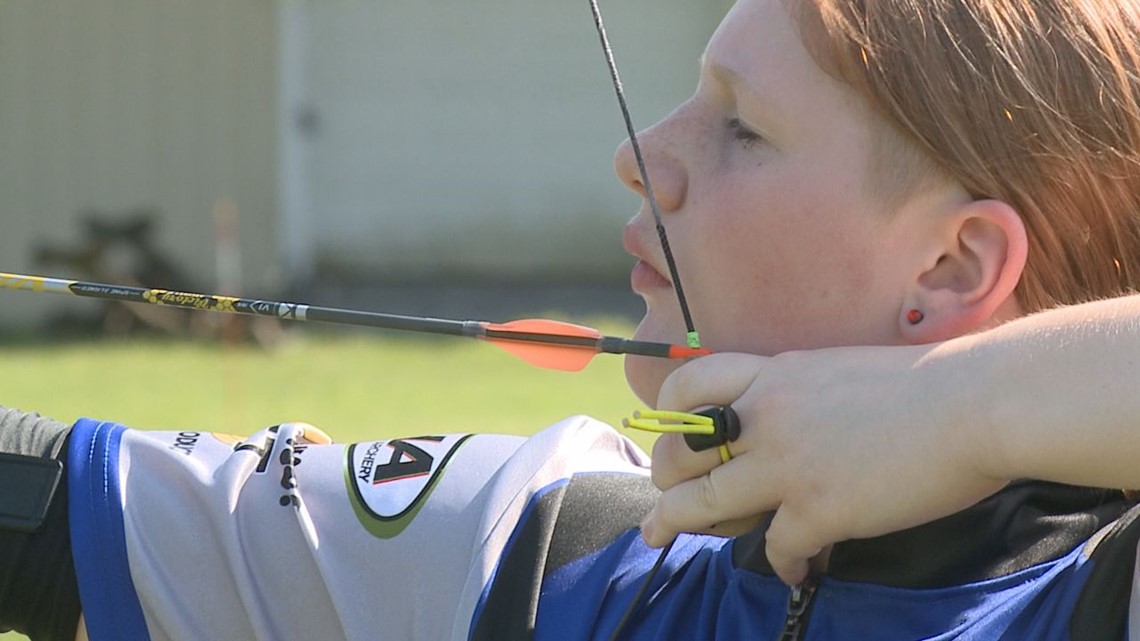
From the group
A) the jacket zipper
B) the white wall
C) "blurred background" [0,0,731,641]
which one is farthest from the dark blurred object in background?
the jacket zipper

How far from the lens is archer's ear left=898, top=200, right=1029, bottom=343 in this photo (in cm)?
106

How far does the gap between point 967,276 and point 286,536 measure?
56cm

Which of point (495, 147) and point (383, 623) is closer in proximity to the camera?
point (383, 623)

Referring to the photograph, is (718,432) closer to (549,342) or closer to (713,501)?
(713,501)

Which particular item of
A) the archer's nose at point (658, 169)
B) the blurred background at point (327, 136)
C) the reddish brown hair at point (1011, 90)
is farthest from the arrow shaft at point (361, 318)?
the blurred background at point (327, 136)

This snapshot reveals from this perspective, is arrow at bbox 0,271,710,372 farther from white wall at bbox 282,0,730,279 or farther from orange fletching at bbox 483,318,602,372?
white wall at bbox 282,0,730,279

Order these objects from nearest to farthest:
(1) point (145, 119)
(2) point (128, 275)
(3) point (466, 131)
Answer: (2) point (128, 275), (1) point (145, 119), (3) point (466, 131)

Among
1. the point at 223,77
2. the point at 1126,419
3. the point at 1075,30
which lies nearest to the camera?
the point at 1126,419

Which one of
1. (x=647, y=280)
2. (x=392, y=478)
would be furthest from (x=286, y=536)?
(x=647, y=280)

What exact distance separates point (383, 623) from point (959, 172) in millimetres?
553

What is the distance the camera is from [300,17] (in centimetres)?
938

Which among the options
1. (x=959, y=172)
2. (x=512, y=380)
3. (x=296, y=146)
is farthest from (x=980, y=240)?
(x=296, y=146)

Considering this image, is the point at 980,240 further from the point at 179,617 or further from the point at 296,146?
the point at 296,146

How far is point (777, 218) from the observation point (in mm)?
1078
